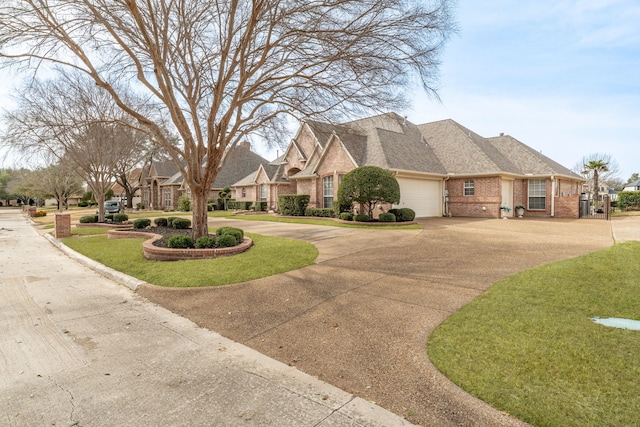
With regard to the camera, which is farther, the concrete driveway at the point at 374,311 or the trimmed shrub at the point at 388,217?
the trimmed shrub at the point at 388,217

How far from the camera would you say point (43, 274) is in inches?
323

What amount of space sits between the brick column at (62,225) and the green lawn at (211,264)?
14.7 ft

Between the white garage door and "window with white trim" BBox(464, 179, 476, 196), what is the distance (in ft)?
5.53

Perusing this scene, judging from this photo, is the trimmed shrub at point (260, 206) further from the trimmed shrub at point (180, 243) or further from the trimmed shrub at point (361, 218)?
the trimmed shrub at point (180, 243)

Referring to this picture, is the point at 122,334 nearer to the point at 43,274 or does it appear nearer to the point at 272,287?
the point at 272,287

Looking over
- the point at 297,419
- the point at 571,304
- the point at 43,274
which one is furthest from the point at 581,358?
the point at 43,274

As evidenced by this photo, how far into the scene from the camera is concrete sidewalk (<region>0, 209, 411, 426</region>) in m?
2.79

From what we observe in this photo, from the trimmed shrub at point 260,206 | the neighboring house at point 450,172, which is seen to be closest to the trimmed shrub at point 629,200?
the neighboring house at point 450,172

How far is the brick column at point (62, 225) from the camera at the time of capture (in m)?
14.5

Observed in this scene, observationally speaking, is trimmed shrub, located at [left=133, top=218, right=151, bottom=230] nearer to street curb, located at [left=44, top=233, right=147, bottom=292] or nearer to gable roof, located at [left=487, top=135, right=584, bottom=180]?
street curb, located at [left=44, top=233, right=147, bottom=292]

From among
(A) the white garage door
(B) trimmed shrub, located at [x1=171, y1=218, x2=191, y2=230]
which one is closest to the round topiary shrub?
(B) trimmed shrub, located at [x1=171, y1=218, x2=191, y2=230]

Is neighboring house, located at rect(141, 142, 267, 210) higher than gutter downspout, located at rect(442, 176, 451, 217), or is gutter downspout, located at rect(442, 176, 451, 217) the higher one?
neighboring house, located at rect(141, 142, 267, 210)

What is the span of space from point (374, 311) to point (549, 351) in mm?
2258

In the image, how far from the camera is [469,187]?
22375 millimetres
